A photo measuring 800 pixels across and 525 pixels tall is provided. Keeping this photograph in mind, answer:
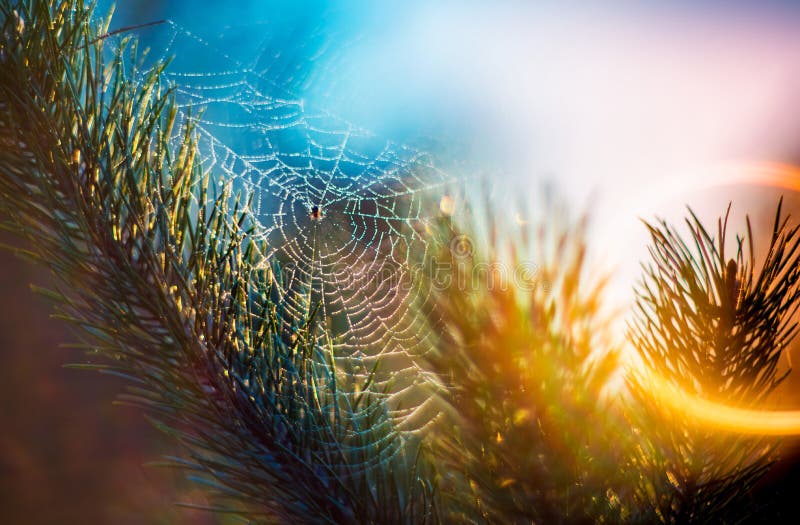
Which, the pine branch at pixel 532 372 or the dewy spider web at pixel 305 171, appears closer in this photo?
the pine branch at pixel 532 372

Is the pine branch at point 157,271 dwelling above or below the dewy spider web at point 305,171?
below

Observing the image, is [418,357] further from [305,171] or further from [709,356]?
[305,171]

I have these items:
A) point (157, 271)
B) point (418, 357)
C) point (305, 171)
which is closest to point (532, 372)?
point (418, 357)

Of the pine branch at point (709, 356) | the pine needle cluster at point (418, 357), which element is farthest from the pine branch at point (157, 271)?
the pine branch at point (709, 356)

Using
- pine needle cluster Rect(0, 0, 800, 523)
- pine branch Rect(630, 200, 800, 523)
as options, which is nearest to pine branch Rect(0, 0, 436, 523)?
pine needle cluster Rect(0, 0, 800, 523)

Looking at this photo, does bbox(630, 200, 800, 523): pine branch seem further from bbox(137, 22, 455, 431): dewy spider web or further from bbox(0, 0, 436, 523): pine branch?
bbox(137, 22, 455, 431): dewy spider web

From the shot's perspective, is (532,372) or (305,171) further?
(305,171)

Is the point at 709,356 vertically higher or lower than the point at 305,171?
lower

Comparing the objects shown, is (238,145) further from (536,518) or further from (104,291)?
(536,518)

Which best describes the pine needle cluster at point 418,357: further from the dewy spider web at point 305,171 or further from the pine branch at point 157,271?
the dewy spider web at point 305,171
